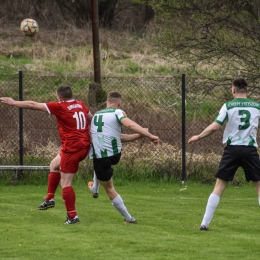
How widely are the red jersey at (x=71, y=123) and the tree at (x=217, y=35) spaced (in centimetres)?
629

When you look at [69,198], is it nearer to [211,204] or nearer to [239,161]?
[211,204]

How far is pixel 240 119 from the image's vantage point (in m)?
8.74

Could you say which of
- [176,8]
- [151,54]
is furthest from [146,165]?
[151,54]

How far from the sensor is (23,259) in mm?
7223

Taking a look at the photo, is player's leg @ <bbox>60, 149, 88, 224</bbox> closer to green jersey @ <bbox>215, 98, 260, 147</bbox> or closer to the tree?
green jersey @ <bbox>215, 98, 260, 147</bbox>

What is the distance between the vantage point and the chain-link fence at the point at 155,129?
1438 centimetres

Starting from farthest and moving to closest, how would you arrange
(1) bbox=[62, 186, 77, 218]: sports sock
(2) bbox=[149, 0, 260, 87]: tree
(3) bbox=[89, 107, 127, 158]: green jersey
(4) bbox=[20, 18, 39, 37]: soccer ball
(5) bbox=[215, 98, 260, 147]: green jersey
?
(4) bbox=[20, 18, 39, 37]: soccer ball
(2) bbox=[149, 0, 260, 87]: tree
(1) bbox=[62, 186, 77, 218]: sports sock
(3) bbox=[89, 107, 127, 158]: green jersey
(5) bbox=[215, 98, 260, 147]: green jersey

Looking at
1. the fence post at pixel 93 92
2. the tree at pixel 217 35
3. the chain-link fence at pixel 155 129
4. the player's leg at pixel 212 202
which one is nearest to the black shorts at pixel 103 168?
the player's leg at pixel 212 202

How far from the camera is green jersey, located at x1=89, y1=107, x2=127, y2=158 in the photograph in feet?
30.1

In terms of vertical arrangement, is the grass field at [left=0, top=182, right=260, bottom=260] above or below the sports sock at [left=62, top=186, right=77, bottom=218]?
below

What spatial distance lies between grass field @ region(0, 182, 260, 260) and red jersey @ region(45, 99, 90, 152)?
0.97 metres

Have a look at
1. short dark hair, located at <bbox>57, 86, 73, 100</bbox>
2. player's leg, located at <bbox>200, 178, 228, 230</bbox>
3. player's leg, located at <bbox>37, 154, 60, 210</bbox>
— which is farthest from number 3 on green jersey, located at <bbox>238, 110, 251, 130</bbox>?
player's leg, located at <bbox>37, 154, 60, 210</bbox>

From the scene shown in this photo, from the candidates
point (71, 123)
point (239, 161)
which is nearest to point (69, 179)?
point (71, 123)

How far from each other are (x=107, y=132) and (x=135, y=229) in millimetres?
1184
